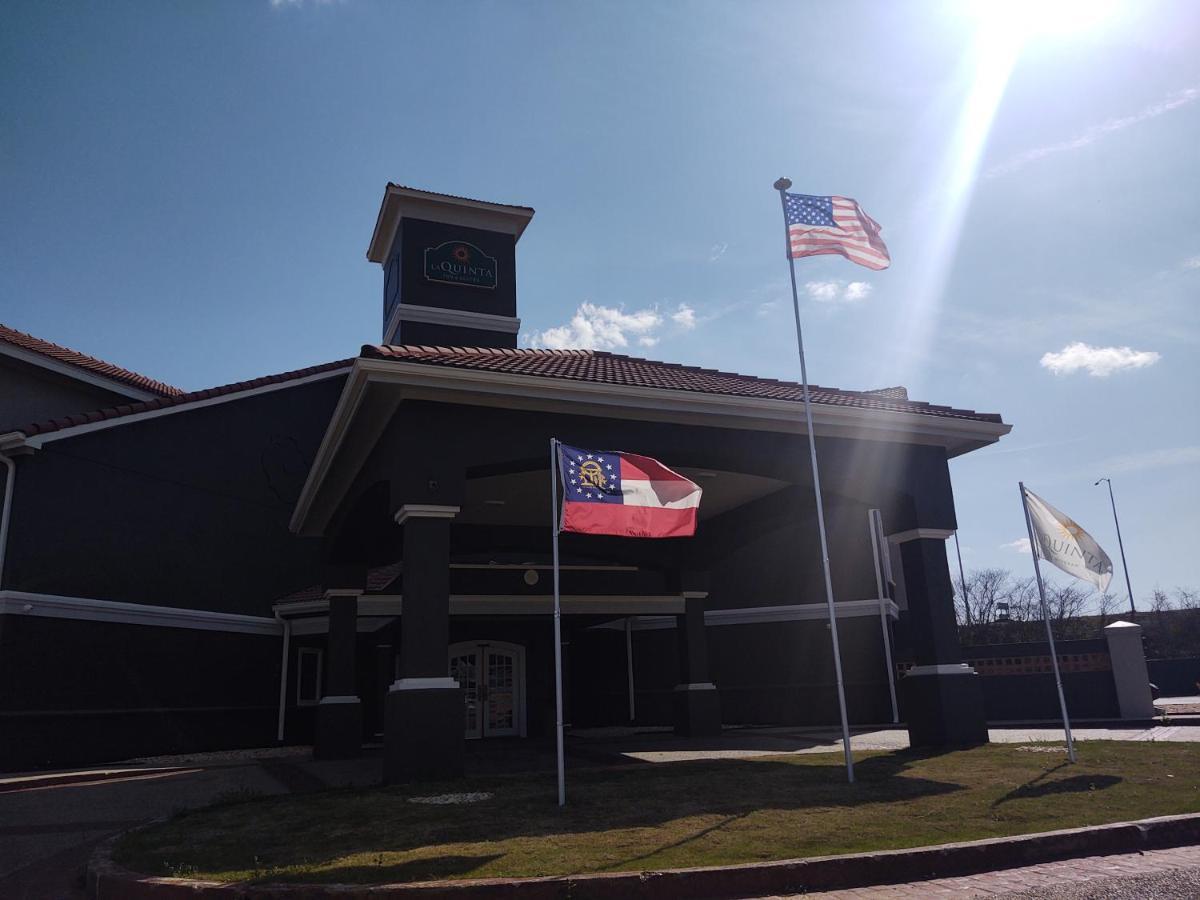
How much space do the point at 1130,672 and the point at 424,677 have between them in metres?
15.8

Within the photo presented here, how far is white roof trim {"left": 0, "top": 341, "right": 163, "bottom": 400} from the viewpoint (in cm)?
1936

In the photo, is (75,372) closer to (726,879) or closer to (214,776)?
(214,776)

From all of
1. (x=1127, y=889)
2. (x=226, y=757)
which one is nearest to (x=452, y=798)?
(x=1127, y=889)

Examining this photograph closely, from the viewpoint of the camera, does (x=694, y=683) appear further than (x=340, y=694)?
Yes

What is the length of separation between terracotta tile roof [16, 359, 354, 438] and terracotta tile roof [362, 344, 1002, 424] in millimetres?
7507

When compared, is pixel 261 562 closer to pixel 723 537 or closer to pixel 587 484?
pixel 723 537

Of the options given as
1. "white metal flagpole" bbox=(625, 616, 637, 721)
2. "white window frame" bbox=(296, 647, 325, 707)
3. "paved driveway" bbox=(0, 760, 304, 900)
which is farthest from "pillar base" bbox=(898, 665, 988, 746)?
"white window frame" bbox=(296, 647, 325, 707)

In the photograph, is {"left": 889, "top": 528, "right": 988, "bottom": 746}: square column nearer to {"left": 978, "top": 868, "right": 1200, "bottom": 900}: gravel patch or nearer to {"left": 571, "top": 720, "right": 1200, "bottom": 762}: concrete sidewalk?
{"left": 571, "top": 720, "right": 1200, "bottom": 762}: concrete sidewalk

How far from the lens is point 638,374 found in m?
13.4

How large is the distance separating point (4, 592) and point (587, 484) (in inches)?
490

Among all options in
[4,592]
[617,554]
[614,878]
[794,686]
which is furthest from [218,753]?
[614,878]

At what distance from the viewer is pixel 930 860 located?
6016mm

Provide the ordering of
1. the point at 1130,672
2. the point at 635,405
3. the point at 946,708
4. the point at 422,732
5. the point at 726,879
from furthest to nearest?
the point at 1130,672
the point at 946,708
the point at 635,405
the point at 422,732
the point at 726,879

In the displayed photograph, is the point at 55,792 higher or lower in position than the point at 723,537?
lower
